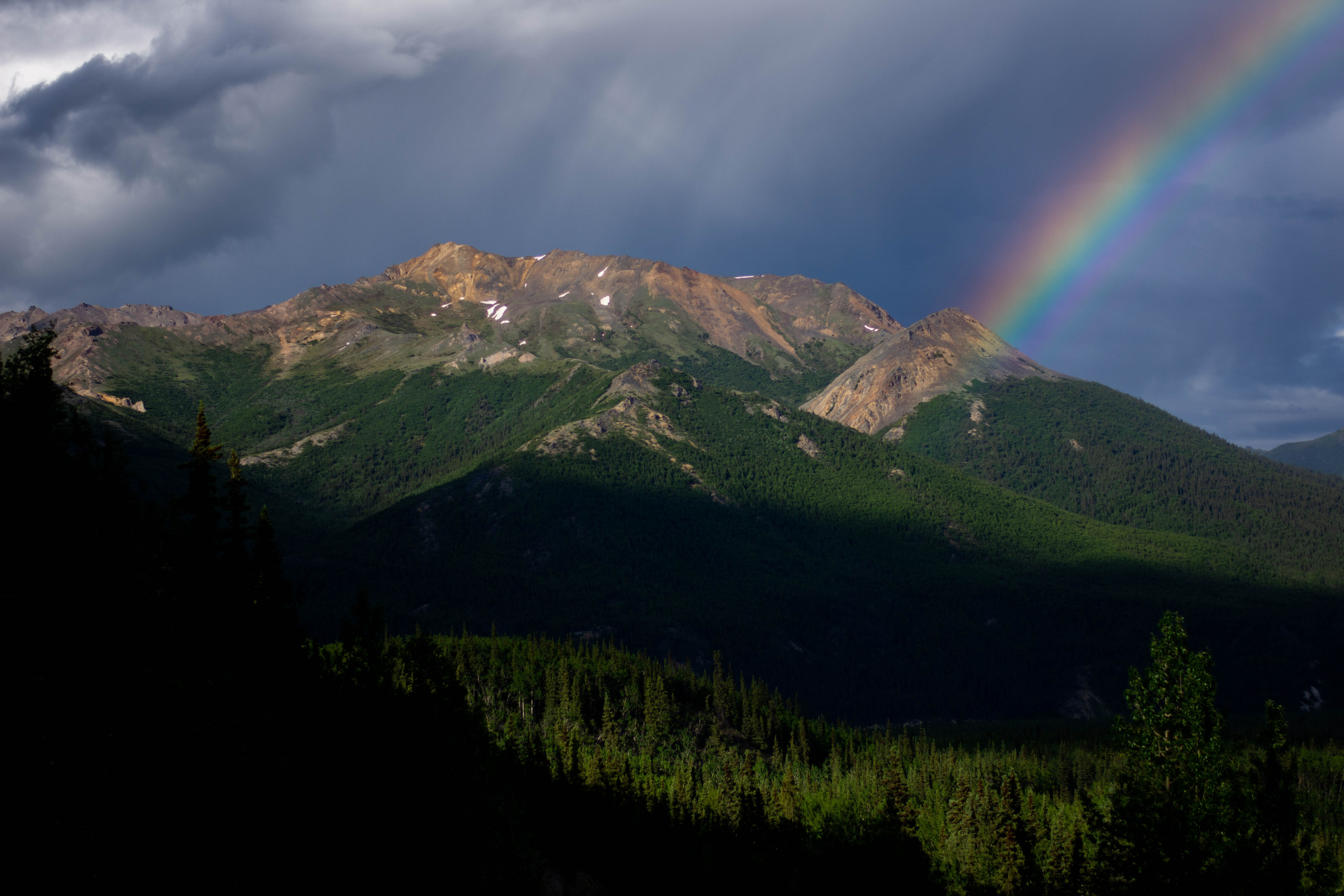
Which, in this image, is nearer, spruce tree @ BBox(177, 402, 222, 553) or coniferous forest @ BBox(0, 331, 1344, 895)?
coniferous forest @ BBox(0, 331, 1344, 895)

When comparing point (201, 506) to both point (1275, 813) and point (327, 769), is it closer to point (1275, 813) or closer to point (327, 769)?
point (327, 769)

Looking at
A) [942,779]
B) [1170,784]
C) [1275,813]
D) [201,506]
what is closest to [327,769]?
[201,506]

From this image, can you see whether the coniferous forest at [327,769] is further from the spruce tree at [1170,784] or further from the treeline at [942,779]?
the treeline at [942,779]

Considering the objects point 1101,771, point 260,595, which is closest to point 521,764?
point 260,595

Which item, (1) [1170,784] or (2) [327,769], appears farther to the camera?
(2) [327,769]

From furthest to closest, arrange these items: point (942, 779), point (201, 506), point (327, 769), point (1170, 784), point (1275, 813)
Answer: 1. point (942, 779)
2. point (201, 506)
3. point (327, 769)
4. point (1275, 813)
5. point (1170, 784)

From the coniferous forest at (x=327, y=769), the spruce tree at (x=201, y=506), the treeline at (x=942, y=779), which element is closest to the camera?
the coniferous forest at (x=327, y=769)

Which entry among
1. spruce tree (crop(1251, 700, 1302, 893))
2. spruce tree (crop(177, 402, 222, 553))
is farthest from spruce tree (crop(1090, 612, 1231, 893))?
spruce tree (crop(177, 402, 222, 553))

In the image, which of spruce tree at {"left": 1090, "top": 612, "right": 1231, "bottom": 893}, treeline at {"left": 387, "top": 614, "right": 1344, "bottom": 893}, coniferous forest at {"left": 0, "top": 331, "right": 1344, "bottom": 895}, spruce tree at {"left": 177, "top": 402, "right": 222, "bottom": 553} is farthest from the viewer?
spruce tree at {"left": 177, "top": 402, "right": 222, "bottom": 553}

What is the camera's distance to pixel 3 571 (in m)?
19.1

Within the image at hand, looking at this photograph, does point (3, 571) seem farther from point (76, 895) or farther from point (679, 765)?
point (679, 765)

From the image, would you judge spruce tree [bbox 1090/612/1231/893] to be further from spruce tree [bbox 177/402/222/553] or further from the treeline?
spruce tree [bbox 177/402/222/553]

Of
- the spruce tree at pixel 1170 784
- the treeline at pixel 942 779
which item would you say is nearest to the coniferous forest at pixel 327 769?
the spruce tree at pixel 1170 784

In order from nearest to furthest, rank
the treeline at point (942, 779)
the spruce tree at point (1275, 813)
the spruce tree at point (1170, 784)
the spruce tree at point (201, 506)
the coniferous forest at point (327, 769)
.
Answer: the coniferous forest at point (327, 769)
the spruce tree at point (1170, 784)
the spruce tree at point (1275, 813)
the treeline at point (942, 779)
the spruce tree at point (201, 506)
